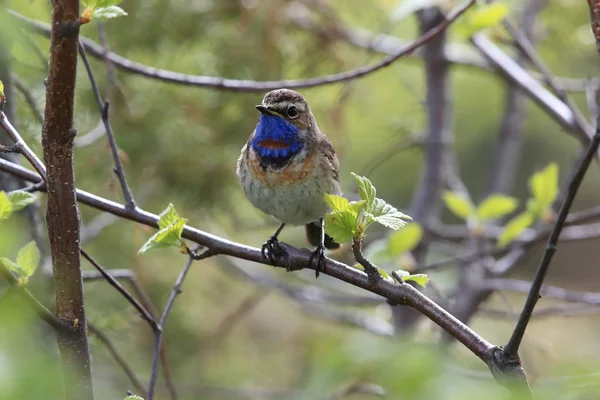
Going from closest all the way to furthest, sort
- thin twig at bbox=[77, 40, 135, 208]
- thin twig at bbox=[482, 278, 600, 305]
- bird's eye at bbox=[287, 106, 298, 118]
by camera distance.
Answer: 1. thin twig at bbox=[77, 40, 135, 208]
2. bird's eye at bbox=[287, 106, 298, 118]
3. thin twig at bbox=[482, 278, 600, 305]

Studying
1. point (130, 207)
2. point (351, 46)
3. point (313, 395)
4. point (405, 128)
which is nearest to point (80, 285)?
point (130, 207)

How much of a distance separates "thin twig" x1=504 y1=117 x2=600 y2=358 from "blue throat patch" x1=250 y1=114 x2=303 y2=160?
1.66 meters

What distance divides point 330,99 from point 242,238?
1243 mm

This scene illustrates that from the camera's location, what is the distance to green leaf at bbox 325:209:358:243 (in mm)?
1859

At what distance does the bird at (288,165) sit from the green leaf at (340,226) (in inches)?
42.6

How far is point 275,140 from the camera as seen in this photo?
10.6 ft

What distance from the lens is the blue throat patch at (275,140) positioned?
125 inches

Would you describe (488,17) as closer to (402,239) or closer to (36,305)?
(402,239)

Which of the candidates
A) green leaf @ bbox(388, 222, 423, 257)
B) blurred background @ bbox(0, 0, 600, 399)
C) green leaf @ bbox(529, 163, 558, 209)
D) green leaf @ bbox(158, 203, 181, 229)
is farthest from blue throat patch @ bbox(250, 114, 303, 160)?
green leaf @ bbox(158, 203, 181, 229)

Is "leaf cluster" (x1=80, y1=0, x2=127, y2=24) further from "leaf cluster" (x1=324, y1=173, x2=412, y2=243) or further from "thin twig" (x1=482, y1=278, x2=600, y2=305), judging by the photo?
"thin twig" (x1=482, y1=278, x2=600, y2=305)

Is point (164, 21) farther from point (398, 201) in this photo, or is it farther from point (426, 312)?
point (398, 201)

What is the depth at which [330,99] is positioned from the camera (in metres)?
5.11

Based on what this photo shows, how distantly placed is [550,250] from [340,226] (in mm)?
497

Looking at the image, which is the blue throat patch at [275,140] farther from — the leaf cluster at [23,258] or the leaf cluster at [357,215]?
the leaf cluster at [23,258]
